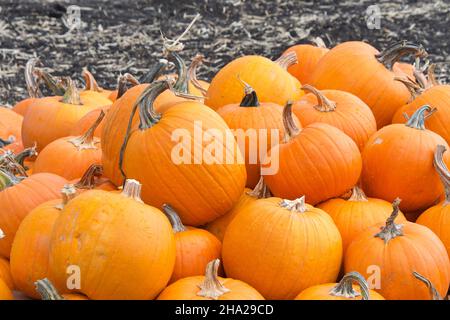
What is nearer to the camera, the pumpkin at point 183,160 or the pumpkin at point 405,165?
the pumpkin at point 183,160

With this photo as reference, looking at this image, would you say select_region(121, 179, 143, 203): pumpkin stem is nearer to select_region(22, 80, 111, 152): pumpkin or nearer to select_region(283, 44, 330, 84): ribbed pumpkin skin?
select_region(22, 80, 111, 152): pumpkin

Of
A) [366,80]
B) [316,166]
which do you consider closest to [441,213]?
[316,166]

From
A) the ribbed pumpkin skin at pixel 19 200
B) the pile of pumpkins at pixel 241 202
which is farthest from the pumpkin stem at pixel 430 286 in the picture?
the ribbed pumpkin skin at pixel 19 200

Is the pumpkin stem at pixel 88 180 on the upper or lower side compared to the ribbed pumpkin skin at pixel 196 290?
upper

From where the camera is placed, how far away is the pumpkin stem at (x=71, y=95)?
3.18m

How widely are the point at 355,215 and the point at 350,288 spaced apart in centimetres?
45

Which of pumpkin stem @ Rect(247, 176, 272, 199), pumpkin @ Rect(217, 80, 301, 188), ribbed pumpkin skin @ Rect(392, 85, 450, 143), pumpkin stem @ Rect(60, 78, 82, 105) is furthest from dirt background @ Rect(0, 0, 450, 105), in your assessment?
pumpkin stem @ Rect(247, 176, 272, 199)

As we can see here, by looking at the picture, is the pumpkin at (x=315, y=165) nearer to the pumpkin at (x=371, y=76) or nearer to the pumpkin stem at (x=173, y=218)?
the pumpkin stem at (x=173, y=218)

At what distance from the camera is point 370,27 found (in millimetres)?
6434

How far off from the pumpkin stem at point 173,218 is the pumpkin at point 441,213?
0.79 m

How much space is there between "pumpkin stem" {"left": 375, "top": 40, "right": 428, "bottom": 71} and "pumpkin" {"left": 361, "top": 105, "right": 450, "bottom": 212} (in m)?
0.51

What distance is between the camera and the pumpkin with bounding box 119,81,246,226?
2148mm
